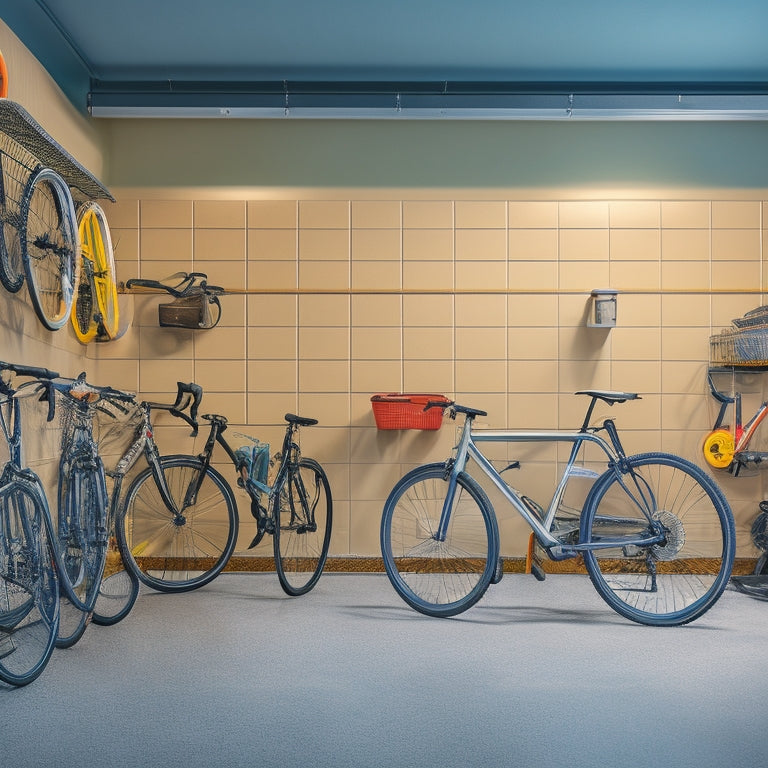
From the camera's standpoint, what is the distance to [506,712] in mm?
2436

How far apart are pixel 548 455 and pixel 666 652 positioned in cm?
159

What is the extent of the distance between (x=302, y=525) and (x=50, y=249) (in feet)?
5.72

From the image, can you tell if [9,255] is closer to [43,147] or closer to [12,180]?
[12,180]

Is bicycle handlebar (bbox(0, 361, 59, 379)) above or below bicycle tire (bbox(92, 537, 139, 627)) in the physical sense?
above

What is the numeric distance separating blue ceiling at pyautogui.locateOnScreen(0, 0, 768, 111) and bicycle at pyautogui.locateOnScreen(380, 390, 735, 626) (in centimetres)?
172

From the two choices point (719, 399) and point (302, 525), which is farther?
point (719, 399)

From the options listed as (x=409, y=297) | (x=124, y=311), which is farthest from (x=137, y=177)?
(x=409, y=297)

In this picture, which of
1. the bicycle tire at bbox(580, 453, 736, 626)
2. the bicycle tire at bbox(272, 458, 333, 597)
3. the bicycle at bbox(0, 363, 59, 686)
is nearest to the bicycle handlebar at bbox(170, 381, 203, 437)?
the bicycle tire at bbox(272, 458, 333, 597)

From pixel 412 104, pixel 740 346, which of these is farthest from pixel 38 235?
pixel 740 346

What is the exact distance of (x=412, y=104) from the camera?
14.1 feet

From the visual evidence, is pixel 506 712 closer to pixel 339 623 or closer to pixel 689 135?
pixel 339 623

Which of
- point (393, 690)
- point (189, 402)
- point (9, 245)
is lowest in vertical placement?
point (393, 690)

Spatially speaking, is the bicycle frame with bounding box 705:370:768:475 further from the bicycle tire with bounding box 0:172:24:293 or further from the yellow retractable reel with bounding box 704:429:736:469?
the bicycle tire with bounding box 0:172:24:293

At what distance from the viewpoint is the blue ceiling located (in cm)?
357
